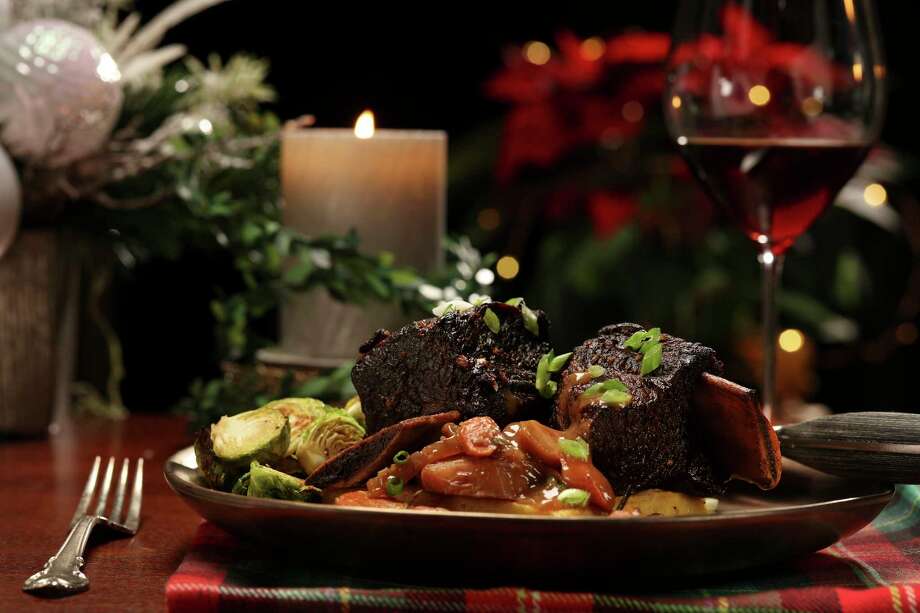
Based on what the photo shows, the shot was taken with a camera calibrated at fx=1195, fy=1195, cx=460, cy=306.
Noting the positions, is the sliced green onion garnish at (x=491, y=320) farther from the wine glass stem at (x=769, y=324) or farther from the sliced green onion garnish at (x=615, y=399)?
the wine glass stem at (x=769, y=324)

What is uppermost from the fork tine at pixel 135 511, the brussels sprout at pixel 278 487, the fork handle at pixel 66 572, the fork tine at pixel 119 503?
the brussels sprout at pixel 278 487

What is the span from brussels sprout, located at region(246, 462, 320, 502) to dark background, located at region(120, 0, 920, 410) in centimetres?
176

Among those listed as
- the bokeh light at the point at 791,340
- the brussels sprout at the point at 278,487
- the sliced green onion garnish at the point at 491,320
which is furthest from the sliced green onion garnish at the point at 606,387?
the bokeh light at the point at 791,340

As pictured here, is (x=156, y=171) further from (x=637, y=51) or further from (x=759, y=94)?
(x=637, y=51)

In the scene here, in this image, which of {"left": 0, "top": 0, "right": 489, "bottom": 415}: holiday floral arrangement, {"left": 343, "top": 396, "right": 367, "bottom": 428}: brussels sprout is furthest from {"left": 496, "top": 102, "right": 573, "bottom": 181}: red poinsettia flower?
{"left": 343, "top": 396, "right": 367, "bottom": 428}: brussels sprout

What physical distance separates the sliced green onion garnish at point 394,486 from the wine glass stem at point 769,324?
1.85 ft

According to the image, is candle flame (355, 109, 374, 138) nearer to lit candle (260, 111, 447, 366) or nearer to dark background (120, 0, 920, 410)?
lit candle (260, 111, 447, 366)

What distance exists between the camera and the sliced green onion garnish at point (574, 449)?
36.4 inches

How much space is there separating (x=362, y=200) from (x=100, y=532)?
71cm

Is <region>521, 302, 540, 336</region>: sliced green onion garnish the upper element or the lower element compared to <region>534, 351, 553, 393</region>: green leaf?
upper

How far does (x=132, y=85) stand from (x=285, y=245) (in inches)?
18.9

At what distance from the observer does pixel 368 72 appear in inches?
131

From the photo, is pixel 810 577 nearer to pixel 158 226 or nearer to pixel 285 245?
pixel 285 245

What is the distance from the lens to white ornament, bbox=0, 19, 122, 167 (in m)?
1.64
